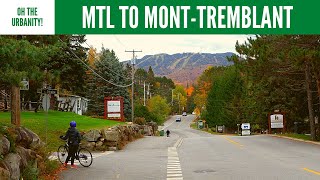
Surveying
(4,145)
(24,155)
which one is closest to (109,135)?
(24,155)

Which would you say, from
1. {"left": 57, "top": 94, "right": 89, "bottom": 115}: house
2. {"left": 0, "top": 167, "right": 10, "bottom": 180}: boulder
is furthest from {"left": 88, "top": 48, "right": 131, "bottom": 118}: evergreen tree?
{"left": 0, "top": 167, "right": 10, "bottom": 180}: boulder

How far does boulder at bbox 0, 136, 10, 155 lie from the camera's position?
11569 millimetres

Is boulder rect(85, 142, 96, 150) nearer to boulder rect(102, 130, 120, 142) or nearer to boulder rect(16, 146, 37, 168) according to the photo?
boulder rect(102, 130, 120, 142)

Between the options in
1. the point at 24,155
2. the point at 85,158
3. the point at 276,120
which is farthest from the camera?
the point at 276,120

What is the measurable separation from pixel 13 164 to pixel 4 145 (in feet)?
1.73

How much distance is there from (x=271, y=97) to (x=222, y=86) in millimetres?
46062

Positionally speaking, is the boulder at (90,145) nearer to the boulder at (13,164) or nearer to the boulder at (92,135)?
the boulder at (92,135)

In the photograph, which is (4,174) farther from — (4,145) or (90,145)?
(90,145)

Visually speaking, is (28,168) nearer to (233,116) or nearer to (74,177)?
(74,177)

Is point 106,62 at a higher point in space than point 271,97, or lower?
higher

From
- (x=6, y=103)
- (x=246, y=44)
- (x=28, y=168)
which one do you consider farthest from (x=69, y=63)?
(x=28, y=168)

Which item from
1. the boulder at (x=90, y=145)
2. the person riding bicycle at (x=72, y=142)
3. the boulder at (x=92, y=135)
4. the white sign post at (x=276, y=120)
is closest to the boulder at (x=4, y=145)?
the person riding bicycle at (x=72, y=142)

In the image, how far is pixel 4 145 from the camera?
11781 millimetres

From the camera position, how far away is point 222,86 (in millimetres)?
105500
